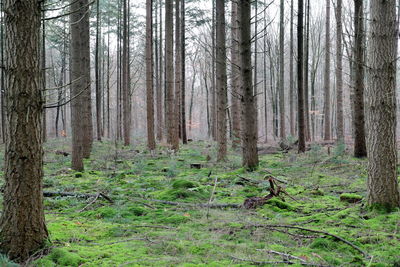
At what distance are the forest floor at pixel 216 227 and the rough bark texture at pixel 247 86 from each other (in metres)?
1.65

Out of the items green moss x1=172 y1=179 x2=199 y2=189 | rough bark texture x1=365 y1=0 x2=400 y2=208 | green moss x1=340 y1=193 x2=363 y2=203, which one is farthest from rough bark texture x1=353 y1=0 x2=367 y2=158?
green moss x1=172 y1=179 x2=199 y2=189

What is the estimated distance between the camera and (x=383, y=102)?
459cm

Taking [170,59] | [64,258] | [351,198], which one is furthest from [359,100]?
[64,258]

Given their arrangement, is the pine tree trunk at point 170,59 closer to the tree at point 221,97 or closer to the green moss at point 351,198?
the tree at point 221,97

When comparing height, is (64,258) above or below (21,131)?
below

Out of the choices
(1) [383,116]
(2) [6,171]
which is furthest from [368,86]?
(2) [6,171]

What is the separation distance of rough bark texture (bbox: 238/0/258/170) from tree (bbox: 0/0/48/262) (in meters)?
6.48

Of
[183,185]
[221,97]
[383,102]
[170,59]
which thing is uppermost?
[170,59]

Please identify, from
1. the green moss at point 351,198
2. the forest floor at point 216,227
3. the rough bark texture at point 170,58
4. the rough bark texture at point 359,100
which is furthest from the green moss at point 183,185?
the rough bark texture at point 170,58

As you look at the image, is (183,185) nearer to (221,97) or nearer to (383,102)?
(383,102)

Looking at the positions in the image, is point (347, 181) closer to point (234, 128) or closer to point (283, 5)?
point (234, 128)

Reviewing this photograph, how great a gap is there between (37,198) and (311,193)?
16.1 feet

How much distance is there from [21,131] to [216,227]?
8.37ft

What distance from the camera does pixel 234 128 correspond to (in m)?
16.2
